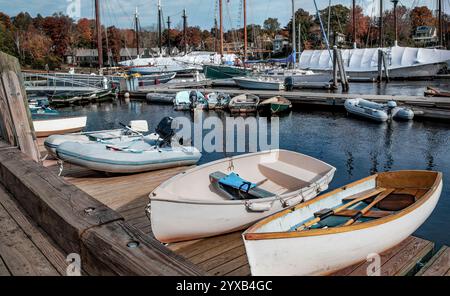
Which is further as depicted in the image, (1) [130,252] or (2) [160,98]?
(2) [160,98]

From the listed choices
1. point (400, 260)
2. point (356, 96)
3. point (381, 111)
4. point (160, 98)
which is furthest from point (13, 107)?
point (160, 98)

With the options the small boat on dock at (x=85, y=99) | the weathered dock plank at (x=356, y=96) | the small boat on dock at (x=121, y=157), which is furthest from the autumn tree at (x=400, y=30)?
the small boat on dock at (x=121, y=157)

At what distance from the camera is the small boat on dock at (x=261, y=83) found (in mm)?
34594

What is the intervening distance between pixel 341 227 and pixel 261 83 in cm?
3259

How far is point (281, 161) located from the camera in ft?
25.9

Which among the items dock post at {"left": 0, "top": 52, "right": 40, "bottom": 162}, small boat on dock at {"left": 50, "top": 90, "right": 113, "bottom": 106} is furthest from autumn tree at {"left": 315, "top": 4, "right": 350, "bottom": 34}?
dock post at {"left": 0, "top": 52, "right": 40, "bottom": 162}

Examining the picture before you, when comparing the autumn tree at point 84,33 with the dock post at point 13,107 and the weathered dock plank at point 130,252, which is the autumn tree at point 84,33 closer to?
the dock post at point 13,107

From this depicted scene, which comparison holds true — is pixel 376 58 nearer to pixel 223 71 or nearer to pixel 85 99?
pixel 223 71

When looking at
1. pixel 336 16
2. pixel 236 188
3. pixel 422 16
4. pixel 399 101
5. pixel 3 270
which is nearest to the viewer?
pixel 3 270

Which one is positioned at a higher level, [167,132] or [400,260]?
[167,132]

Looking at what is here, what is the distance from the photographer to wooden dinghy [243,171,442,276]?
3994 mm

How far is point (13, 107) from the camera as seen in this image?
17.3ft

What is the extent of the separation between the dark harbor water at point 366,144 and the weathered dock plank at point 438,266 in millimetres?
2953
